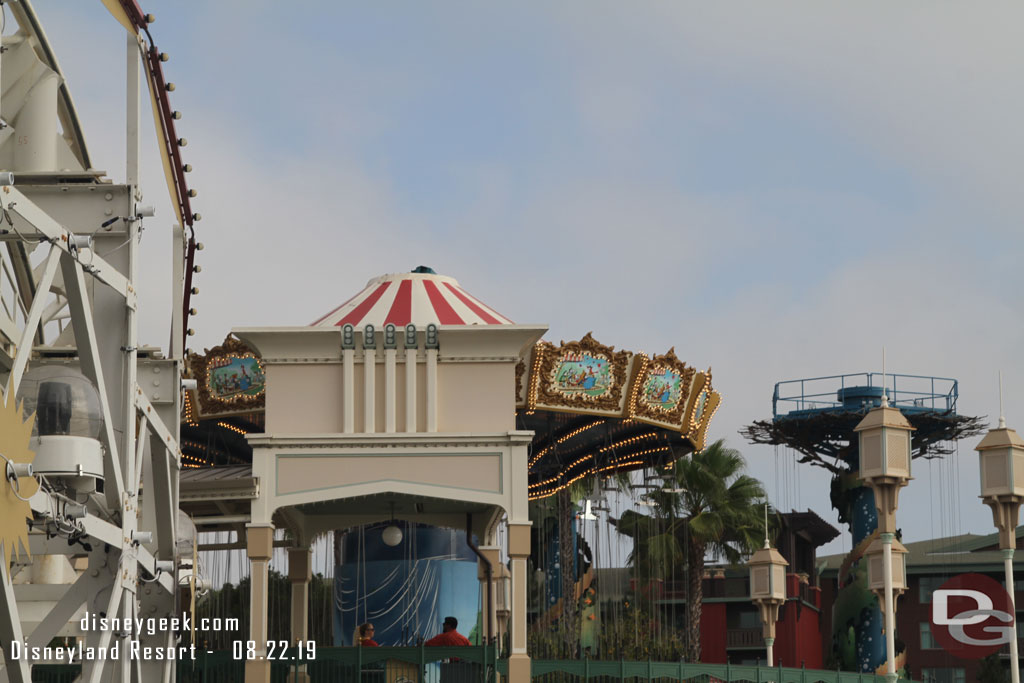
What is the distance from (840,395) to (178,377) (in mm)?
44015

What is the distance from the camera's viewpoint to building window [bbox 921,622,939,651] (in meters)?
58.3

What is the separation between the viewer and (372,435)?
2072 cm

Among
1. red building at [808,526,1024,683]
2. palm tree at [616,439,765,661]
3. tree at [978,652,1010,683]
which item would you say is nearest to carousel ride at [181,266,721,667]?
palm tree at [616,439,765,661]

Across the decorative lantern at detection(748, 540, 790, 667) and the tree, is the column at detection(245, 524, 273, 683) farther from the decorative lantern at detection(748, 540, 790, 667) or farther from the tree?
the tree

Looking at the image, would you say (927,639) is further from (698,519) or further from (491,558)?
(491,558)

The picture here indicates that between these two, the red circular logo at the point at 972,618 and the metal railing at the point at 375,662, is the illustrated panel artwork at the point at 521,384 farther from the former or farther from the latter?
the red circular logo at the point at 972,618

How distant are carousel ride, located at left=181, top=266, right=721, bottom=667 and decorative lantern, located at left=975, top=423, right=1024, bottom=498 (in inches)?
187

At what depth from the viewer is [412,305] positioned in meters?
23.7

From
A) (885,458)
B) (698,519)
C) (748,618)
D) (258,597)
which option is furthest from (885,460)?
(748,618)

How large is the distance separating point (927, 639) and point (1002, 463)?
34837mm

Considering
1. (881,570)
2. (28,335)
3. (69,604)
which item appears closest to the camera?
(28,335)

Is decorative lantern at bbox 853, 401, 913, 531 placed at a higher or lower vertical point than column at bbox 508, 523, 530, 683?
higher

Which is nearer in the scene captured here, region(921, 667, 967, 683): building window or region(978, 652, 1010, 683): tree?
region(978, 652, 1010, 683): tree

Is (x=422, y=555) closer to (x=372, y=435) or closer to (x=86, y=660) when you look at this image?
(x=372, y=435)
